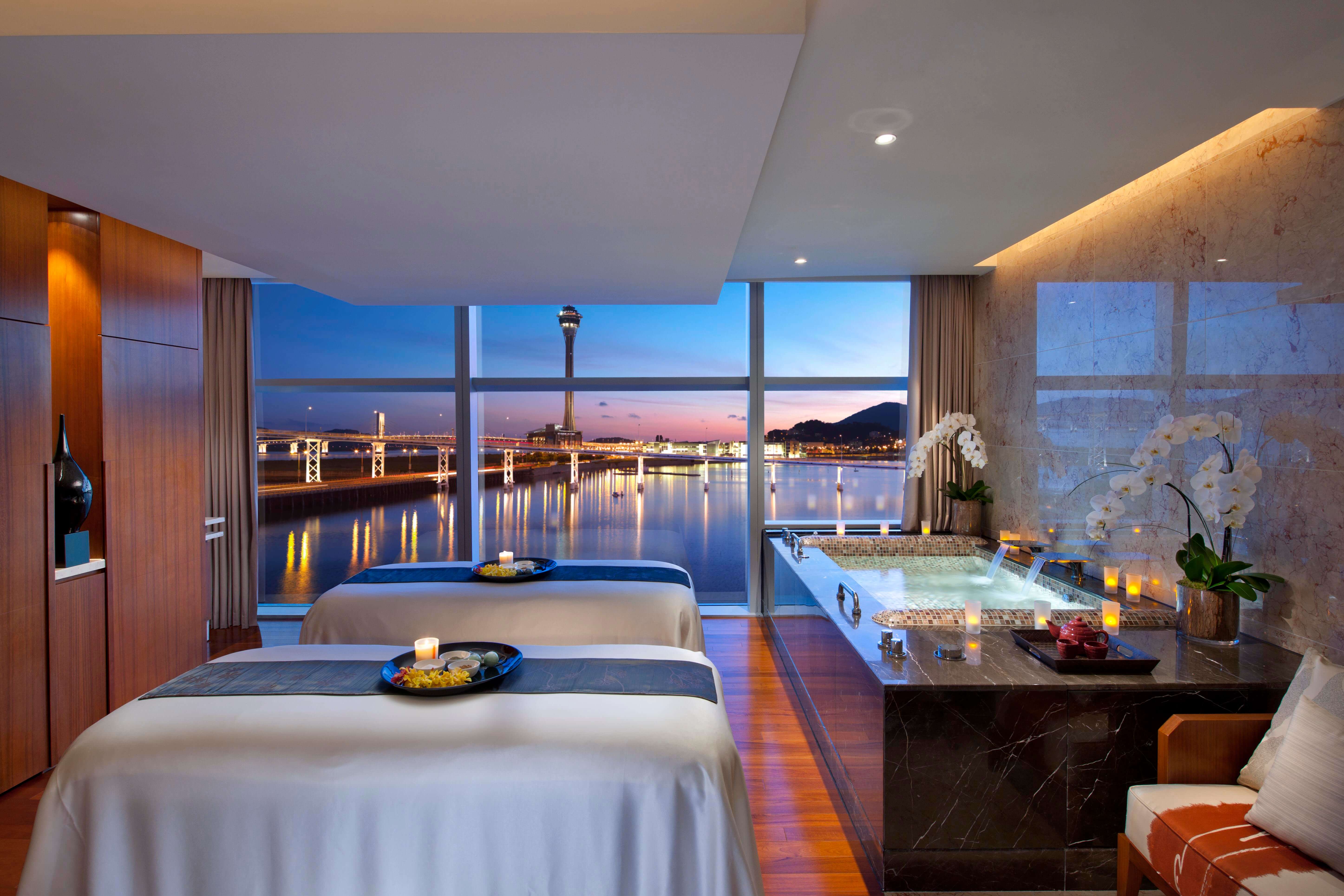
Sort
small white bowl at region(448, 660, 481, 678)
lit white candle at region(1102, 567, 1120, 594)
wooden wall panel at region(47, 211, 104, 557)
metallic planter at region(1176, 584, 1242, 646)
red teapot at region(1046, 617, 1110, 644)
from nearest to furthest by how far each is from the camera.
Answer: small white bowl at region(448, 660, 481, 678), red teapot at region(1046, 617, 1110, 644), metallic planter at region(1176, 584, 1242, 646), wooden wall panel at region(47, 211, 104, 557), lit white candle at region(1102, 567, 1120, 594)

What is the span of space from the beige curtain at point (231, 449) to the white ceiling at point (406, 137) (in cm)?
198

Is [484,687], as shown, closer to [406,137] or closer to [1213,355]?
[406,137]

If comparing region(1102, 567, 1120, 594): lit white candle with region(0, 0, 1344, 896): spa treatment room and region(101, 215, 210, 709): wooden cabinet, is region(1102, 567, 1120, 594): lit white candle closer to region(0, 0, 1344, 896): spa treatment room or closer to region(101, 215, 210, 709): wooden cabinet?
region(0, 0, 1344, 896): spa treatment room

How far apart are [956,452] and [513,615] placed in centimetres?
309

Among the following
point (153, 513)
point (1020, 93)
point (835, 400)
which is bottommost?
point (153, 513)

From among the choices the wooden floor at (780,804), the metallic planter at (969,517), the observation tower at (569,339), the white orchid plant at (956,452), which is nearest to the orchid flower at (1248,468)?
the wooden floor at (780,804)

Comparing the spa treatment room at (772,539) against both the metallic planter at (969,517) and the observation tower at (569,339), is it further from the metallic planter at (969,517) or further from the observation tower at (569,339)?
the observation tower at (569,339)

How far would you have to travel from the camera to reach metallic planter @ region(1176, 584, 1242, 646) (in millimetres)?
2293

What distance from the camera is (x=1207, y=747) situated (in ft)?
5.93

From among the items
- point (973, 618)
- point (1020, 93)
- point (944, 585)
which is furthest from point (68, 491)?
point (944, 585)

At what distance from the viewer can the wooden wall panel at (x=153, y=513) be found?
117 inches

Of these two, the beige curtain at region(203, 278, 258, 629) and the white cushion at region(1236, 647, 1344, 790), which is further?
the beige curtain at region(203, 278, 258, 629)

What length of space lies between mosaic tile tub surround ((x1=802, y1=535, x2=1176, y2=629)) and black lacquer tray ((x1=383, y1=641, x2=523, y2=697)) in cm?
137

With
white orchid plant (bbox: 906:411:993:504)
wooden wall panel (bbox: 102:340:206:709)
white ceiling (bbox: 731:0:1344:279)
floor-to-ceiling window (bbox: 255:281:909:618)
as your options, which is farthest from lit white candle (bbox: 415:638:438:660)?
white orchid plant (bbox: 906:411:993:504)
